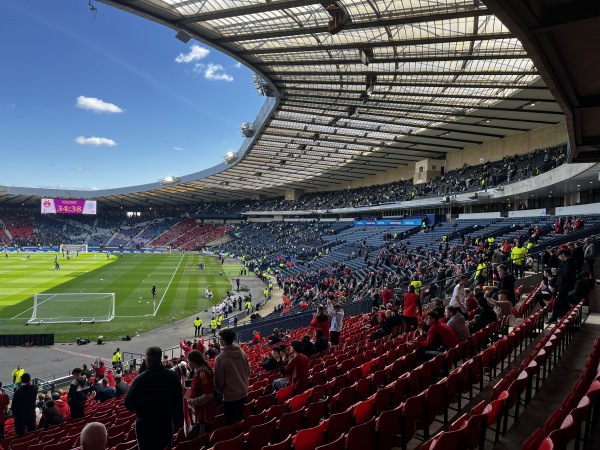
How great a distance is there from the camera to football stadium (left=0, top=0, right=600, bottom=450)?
4934 millimetres

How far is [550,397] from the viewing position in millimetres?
5820

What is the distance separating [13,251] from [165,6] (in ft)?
236

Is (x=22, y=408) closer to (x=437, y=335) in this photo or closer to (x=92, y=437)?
(x=92, y=437)

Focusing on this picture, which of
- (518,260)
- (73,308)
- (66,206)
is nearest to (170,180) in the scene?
(66,206)

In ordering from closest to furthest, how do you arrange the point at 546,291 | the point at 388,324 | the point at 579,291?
1. the point at 579,291
2. the point at 388,324
3. the point at 546,291

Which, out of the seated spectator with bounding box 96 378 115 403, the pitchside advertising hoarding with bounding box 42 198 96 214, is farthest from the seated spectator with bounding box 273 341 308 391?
the pitchside advertising hoarding with bounding box 42 198 96 214

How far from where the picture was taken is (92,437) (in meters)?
2.89

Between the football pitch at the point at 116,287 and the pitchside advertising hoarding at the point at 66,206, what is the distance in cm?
1864

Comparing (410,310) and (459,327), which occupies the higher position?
(459,327)

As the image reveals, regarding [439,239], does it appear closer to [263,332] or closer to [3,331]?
[263,332]

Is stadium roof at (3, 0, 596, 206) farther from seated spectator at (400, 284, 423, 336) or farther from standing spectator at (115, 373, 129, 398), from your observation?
→ standing spectator at (115, 373, 129, 398)

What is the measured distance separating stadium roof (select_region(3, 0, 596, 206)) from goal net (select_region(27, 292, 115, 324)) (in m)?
18.3

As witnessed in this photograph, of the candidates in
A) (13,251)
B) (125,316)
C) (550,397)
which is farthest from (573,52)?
(13,251)

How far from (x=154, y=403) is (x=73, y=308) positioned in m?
29.4
